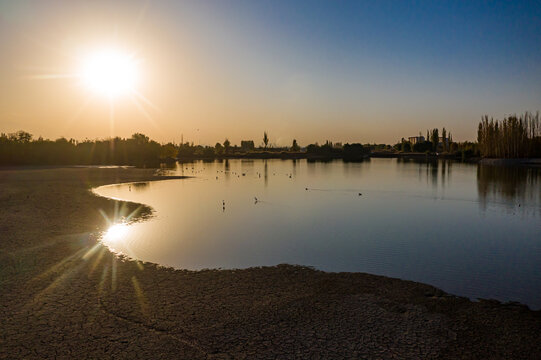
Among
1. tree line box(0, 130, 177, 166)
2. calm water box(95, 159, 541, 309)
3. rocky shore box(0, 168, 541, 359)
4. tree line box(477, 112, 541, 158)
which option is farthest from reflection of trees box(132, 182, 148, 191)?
tree line box(477, 112, 541, 158)

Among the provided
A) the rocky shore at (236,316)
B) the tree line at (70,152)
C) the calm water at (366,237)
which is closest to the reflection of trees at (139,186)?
the calm water at (366,237)

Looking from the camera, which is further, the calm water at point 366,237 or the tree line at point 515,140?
the tree line at point 515,140

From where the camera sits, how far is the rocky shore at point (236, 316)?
10172mm

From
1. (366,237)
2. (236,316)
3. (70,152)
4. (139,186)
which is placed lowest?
(366,237)

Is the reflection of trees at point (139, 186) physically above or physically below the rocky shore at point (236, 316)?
above

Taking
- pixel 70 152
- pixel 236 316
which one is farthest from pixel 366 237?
pixel 70 152

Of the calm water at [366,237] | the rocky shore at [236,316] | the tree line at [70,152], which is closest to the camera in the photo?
the rocky shore at [236,316]

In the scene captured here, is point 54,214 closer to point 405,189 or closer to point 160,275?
point 160,275

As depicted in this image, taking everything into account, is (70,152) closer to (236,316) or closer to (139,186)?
(139,186)

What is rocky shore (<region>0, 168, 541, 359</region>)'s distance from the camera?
1017cm

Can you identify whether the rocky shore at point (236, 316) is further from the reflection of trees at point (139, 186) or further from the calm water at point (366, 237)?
the reflection of trees at point (139, 186)

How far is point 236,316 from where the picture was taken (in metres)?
12.2

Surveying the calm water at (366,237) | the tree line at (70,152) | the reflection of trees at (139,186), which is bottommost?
the calm water at (366,237)

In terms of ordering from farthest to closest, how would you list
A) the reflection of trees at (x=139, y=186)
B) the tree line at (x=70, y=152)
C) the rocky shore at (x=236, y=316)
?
1. the tree line at (x=70, y=152)
2. the reflection of trees at (x=139, y=186)
3. the rocky shore at (x=236, y=316)
